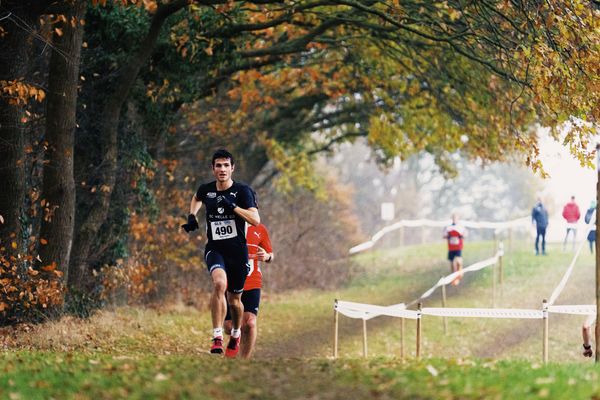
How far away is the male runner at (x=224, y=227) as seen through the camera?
1097cm

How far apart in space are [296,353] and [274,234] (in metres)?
12.4

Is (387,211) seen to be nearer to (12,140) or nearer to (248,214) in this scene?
(12,140)

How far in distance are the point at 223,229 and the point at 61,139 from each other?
4.91m

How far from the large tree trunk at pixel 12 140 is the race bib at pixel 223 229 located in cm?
436

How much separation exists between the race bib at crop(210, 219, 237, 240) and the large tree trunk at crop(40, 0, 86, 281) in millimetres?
4834

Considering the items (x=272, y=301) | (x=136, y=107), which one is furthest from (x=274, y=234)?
(x=136, y=107)

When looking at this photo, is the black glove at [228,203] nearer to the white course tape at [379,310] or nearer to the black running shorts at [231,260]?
the black running shorts at [231,260]

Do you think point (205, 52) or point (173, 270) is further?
point (173, 270)

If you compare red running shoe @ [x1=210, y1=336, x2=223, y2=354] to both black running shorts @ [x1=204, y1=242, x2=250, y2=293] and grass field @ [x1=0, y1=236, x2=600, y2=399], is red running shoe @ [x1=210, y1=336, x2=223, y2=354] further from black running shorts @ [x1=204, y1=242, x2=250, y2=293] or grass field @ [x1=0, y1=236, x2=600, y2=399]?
black running shorts @ [x1=204, y1=242, x2=250, y2=293]

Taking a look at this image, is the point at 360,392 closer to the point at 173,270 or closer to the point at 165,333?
the point at 165,333

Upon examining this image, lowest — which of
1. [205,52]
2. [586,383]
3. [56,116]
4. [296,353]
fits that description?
[296,353]

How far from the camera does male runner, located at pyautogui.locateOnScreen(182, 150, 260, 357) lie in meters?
11.0

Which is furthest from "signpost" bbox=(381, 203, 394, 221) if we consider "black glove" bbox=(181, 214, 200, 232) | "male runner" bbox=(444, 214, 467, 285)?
"black glove" bbox=(181, 214, 200, 232)

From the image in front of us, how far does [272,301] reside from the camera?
2803 centimetres
